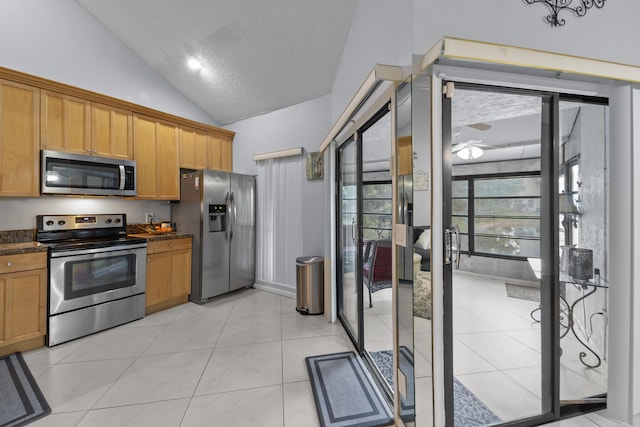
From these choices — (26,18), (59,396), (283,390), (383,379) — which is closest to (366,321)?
(383,379)

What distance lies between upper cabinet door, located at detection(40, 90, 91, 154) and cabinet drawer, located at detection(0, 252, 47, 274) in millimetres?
1096

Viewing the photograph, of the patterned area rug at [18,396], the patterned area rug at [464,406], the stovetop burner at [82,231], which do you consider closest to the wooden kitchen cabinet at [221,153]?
the stovetop burner at [82,231]

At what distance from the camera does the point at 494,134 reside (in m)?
1.59

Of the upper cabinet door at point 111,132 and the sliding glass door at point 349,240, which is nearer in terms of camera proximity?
the sliding glass door at point 349,240

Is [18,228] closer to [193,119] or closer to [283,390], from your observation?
[193,119]

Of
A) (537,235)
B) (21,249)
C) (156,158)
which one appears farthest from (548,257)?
(156,158)

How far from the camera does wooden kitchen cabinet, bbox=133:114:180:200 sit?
11.5 ft

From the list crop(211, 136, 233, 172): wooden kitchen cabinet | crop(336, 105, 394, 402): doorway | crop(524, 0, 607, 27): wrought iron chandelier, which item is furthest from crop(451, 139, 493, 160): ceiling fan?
crop(211, 136, 233, 172): wooden kitchen cabinet

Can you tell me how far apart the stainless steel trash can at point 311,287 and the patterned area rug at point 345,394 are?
90 cm

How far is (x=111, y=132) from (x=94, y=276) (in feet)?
5.41

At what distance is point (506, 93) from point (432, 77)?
19.9 inches

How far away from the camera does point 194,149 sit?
411cm

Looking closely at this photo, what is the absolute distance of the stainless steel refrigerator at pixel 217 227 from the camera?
3.64 m

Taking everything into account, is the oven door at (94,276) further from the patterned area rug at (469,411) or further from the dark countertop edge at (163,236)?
the patterned area rug at (469,411)
